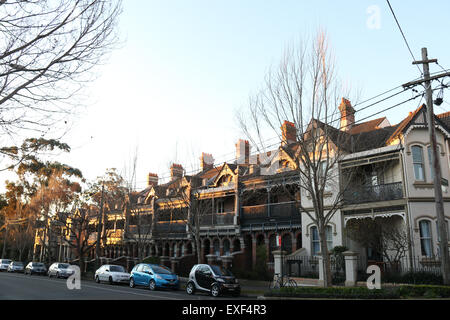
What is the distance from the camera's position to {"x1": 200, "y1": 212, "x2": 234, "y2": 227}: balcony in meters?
30.3

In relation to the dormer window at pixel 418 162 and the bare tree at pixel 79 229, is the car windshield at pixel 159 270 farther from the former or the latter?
the dormer window at pixel 418 162

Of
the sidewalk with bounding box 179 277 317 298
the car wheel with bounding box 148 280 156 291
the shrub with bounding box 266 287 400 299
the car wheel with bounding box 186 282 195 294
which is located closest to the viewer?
the shrub with bounding box 266 287 400 299

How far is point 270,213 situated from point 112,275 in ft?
38.1

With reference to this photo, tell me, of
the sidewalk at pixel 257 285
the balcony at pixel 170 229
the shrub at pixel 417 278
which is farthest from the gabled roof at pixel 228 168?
the shrub at pixel 417 278

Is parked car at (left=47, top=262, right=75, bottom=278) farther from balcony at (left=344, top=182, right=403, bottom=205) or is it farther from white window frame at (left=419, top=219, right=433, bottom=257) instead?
white window frame at (left=419, top=219, right=433, bottom=257)

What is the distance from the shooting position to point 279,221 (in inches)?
1056

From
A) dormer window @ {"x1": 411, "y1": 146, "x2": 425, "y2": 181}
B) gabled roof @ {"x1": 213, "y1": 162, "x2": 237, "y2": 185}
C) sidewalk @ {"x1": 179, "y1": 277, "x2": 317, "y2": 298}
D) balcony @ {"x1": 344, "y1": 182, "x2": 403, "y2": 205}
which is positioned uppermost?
gabled roof @ {"x1": 213, "y1": 162, "x2": 237, "y2": 185}

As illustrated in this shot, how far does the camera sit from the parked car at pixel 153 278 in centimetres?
2038

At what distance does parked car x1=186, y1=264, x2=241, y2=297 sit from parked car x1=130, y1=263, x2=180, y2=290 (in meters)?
1.64

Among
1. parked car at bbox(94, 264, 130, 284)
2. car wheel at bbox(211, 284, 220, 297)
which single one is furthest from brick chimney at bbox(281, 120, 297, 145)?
parked car at bbox(94, 264, 130, 284)

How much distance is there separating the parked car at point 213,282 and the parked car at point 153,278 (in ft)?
5.38

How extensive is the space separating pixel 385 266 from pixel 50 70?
18635 mm

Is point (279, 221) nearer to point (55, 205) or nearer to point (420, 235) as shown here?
point (420, 235)

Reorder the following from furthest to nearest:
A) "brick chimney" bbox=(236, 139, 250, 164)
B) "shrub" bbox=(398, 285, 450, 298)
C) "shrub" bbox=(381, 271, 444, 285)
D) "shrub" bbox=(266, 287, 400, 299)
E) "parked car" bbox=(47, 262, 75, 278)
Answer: "brick chimney" bbox=(236, 139, 250, 164) < "parked car" bbox=(47, 262, 75, 278) < "shrub" bbox=(381, 271, 444, 285) < "shrub" bbox=(266, 287, 400, 299) < "shrub" bbox=(398, 285, 450, 298)
